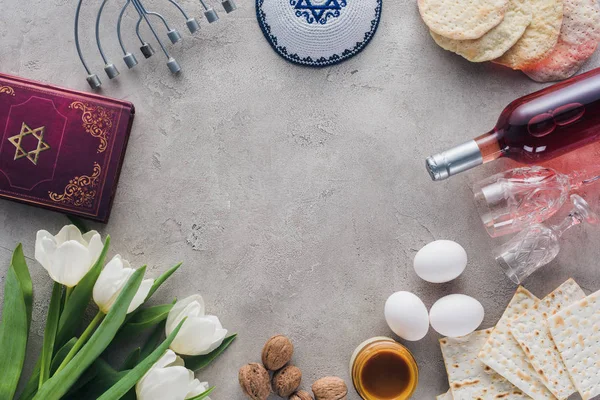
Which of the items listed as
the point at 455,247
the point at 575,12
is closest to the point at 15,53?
the point at 455,247

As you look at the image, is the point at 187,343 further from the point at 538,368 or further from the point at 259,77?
the point at 538,368

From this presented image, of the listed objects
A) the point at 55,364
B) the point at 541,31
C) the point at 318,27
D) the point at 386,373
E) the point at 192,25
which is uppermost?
the point at 192,25

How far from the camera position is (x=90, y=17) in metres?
1.23

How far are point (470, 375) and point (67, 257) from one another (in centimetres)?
84

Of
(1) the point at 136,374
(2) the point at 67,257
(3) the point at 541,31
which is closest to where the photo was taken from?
(1) the point at 136,374

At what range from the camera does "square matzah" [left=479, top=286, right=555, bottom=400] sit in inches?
47.0

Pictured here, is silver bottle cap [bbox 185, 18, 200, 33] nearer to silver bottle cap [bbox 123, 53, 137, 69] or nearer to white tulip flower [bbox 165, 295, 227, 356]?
silver bottle cap [bbox 123, 53, 137, 69]

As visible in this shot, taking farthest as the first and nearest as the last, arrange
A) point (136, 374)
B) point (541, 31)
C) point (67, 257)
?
point (541, 31) → point (67, 257) → point (136, 374)

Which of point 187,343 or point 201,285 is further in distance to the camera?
point 201,285

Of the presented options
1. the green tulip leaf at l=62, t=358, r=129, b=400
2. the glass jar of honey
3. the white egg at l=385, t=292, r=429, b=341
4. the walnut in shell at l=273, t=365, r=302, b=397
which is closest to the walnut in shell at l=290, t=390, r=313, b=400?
the walnut in shell at l=273, t=365, r=302, b=397

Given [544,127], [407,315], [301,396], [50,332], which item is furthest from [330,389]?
[544,127]

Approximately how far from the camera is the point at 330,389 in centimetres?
119

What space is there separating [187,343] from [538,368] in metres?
0.71

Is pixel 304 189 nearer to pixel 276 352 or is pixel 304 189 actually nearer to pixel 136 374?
pixel 276 352
